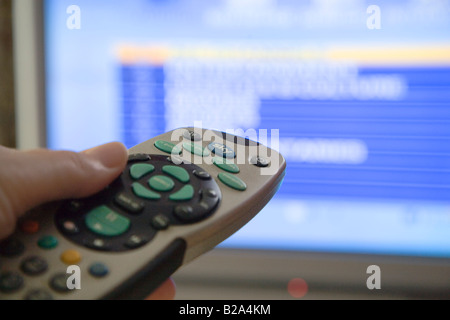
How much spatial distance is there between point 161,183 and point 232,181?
0.06m

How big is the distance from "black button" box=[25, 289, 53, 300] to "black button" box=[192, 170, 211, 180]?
159 mm

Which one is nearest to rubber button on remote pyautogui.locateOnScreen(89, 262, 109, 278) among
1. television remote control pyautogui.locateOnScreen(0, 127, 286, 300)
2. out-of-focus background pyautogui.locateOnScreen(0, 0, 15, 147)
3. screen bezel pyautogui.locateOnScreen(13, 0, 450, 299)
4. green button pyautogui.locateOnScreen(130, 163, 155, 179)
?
television remote control pyautogui.locateOnScreen(0, 127, 286, 300)

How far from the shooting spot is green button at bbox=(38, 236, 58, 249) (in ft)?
0.99

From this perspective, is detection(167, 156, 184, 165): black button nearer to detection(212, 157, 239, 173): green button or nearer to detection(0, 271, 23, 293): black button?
detection(212, 157, 239, 173): green button

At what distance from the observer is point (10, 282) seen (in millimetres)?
Result: 271

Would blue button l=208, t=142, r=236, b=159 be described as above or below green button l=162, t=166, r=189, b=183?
above

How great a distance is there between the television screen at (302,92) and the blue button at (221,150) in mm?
93

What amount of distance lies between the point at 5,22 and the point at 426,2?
58cm

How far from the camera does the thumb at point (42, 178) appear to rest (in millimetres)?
326

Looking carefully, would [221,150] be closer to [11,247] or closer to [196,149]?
[196,149]

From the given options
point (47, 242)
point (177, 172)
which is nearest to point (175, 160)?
point (177, 172)

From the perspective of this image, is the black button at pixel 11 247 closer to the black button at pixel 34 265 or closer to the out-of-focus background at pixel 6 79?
the black button at pixel 34 265

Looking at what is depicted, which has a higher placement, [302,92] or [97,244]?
[302,92]
